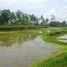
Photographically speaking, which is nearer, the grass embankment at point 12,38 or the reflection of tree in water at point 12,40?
the reflection of tree in water at point 12,40

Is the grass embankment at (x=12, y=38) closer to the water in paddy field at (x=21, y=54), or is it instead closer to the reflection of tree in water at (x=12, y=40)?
the reflection of tree in water at (x=12, y=40)

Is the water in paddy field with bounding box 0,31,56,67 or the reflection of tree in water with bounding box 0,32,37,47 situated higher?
the water in paddy field with bounding box 0,31,56,67

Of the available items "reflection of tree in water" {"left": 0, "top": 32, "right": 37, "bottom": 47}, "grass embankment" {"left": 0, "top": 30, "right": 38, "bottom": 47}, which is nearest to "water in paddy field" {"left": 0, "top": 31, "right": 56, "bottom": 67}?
"reflection of tree in water" {"left": 0, "top": 32, "right": 37, "bottom": 47}

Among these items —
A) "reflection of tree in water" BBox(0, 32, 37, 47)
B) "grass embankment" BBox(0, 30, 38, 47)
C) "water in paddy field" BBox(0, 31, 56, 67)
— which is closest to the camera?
"water in paddy field" BBox(0, 31, 56, 67)

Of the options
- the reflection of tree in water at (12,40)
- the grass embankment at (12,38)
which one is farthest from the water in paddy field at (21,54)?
the grass embankment at (12,38)

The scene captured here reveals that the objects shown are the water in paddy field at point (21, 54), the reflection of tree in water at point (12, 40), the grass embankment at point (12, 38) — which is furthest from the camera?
the grass embankment at point (12, 38)

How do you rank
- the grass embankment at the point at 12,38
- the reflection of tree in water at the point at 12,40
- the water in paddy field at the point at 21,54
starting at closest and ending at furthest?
the water in paddy field at the point at 21,54 < the reflection of tree in water at the point at 12,40 < the grass embankment at the point at 12,38

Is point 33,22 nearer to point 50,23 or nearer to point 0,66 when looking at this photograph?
point 50,23

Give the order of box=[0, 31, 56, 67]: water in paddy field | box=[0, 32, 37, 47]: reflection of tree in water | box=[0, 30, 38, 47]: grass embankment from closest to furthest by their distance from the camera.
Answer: box=[0, 31, 56, 67]: water in paddy field → box=[0, 32, 37, 47]: reflection of tree in water → box=[0, 30, 38, 47]: grass embankment

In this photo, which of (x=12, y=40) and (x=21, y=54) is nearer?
(x=21, y=54)

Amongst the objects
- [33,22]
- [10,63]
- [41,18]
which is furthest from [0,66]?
[41,18]

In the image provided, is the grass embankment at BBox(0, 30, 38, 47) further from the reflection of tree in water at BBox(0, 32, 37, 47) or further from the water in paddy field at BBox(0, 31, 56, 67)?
the water in paddy field at BBox(0, 31, 56, 67)

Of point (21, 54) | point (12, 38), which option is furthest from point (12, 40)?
point (21, 54)

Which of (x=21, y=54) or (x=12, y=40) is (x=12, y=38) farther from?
(x=21, y=54)
